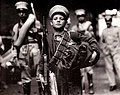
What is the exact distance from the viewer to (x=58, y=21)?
5.43 m

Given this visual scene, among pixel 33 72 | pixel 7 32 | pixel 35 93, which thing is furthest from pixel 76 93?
pixel 7 32

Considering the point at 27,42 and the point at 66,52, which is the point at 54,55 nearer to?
the point at 66,52

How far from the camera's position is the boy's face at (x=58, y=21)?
541 centimetres

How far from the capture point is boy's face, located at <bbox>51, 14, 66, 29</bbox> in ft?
17.7

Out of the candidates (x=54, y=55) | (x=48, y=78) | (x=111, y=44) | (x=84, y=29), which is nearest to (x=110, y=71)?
(x=111, y=44)

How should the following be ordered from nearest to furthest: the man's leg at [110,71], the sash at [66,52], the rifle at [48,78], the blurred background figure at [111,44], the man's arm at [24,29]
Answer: the sash at [66,52] → the rifle at [48,78] → the man's arm at [24,29] → the blurred background figure at [111,44] → the man's leg at [110,71]

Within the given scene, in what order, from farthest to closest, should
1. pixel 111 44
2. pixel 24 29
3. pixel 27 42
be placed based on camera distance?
pixel 111 44 → pixel 27 42 → pixel 24 29

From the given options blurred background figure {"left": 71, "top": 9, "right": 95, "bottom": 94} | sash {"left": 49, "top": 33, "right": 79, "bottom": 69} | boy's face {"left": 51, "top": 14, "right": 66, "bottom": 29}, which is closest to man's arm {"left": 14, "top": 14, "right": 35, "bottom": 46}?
boy's face {"left": 51, "top": 14, "right": 66, "bottom": 29}

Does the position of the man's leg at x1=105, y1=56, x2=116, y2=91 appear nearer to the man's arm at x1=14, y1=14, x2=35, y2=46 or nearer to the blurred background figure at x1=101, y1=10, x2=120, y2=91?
the blurred background figure at x1=101, y1=10, x2=120, y2=91

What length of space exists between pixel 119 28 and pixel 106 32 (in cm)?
35

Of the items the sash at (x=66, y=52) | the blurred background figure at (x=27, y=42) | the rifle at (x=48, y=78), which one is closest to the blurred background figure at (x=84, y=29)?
the blurred background figure at (x=27, y=42)

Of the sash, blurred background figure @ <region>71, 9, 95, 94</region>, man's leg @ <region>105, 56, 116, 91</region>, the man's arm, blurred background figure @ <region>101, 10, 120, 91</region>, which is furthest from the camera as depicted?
man's leg @ <region>105, 56, 116, 91</region>

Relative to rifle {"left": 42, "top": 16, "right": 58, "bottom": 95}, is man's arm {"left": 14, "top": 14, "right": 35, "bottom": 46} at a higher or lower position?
higher

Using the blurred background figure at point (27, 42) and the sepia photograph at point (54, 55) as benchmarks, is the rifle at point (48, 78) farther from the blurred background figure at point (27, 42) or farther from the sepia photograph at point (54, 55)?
the blurred background figure at point (27, 42)
